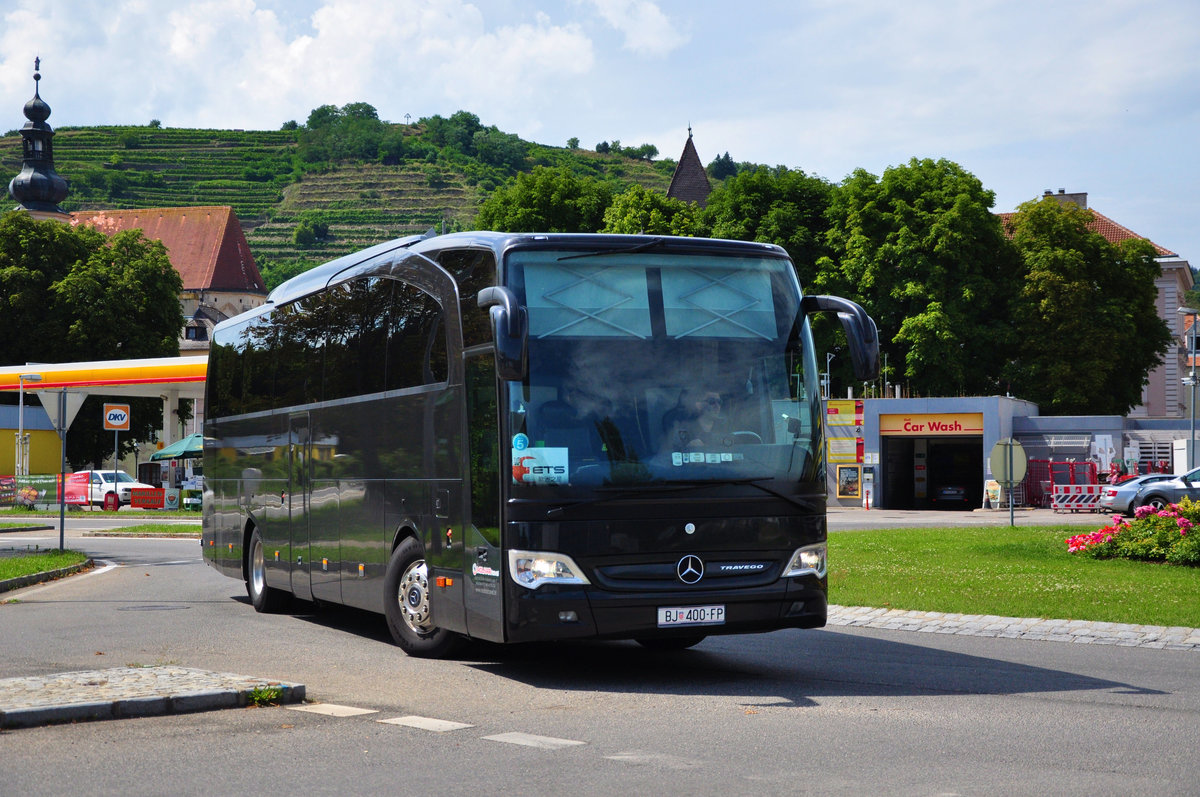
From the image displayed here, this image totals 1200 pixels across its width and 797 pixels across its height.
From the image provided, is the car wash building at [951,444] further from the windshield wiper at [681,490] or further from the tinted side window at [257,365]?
the windshield wiper at [681,490]

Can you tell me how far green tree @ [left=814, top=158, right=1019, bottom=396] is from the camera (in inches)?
2084

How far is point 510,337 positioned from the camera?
9055 millimetres

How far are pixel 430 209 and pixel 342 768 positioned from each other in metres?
178

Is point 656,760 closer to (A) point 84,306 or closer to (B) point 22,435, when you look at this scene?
(B) point 22,435

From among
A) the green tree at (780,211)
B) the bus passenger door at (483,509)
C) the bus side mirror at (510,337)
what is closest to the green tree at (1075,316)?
the green tree at (780,211)

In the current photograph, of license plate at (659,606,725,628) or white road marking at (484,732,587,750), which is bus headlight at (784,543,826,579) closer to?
license plate at (659,606,725,628)

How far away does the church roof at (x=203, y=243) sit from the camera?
12100 centimetres

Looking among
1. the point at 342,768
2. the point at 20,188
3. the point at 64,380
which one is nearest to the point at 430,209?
the point at 20,188

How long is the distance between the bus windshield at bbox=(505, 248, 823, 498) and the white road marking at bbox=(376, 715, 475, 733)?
1895 mm

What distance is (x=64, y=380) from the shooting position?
5231 centimetres

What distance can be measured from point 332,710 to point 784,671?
3605mm

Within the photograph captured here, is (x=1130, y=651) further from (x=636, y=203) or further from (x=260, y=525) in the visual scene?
(x=636, y=203)

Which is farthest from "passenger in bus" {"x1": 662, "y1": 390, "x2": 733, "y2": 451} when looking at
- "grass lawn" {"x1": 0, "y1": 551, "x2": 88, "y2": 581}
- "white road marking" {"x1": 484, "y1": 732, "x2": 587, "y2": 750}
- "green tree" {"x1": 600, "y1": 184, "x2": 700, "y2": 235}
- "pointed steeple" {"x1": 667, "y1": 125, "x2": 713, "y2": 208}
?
"pointed steeple" {"x1": 667, "y1": 125, "x2": 713, "y2": 208}

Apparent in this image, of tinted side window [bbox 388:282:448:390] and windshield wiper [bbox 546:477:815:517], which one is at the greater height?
tinted side window [bbox 388:282:448:390]
